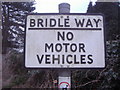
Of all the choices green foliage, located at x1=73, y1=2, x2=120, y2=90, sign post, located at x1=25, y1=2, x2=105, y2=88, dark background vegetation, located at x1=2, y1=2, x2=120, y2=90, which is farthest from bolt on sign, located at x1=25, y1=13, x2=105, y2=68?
green foliage, located at x1=73, y1=2, x2=120, y2=90

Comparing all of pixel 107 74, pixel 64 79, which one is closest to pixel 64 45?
pixel 64 79

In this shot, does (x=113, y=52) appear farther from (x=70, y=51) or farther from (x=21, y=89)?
(x=21, y=89)

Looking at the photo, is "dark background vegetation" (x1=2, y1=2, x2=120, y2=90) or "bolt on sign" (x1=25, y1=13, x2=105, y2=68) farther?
"dark background vegetation" (x1=2, y1=2, x2=120, y2=90)

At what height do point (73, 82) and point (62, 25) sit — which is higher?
point (62, 25)

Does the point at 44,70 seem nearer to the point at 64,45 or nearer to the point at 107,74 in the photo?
the point at 64,45

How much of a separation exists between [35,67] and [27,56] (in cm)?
11

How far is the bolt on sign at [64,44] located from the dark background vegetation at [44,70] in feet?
0.47

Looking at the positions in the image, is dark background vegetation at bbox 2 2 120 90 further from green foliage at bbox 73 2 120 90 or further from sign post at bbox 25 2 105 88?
sign post at bbox 25 2 105 88

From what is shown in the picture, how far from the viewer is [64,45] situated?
1.26 m

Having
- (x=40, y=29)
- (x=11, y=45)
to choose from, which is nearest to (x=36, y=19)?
(x=40, y=29)

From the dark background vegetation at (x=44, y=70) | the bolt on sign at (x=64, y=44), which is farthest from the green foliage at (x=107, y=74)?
the bolt on sign at (x=64, y=44)

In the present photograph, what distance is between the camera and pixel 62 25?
130cm

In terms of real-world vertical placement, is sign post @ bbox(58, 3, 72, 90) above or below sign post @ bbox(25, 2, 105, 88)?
below

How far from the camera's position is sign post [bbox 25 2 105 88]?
123cm
